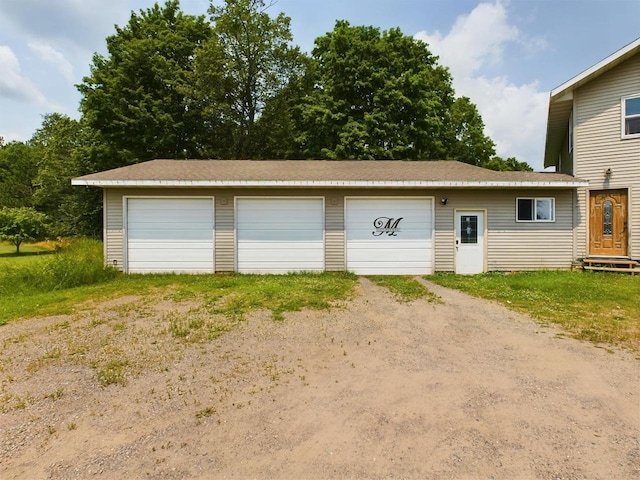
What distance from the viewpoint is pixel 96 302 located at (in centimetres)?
627

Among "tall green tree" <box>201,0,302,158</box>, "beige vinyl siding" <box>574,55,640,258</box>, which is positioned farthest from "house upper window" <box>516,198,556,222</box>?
"tall green tree" <box>201,0,302,158</box>

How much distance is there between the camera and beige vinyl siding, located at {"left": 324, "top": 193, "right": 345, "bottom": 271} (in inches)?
374

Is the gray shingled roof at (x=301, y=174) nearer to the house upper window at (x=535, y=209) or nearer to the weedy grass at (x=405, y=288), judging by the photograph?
the house upper window at (x=535, y=209)

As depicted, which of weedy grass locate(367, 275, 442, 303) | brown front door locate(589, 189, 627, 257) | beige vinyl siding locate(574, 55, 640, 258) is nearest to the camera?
weedy grass locate(367, 275, 442, 303)

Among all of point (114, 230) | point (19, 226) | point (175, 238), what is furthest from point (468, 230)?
point (19, 226)

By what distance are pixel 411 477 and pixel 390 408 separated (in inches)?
29.5

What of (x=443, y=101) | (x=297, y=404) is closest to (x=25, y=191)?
(x=443, y=101)

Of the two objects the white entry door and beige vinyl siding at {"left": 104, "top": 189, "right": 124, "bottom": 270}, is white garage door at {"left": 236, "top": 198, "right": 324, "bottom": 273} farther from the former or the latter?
the white entry door

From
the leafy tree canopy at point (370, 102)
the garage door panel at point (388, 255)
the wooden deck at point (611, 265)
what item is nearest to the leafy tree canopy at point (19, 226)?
the leafy tree canopy at point (370, 102)

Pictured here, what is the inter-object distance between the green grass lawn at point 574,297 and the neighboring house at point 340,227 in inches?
35.2

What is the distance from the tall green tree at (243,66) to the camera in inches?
712

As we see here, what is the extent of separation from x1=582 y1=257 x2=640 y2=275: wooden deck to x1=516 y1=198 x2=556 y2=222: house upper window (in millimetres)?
1668

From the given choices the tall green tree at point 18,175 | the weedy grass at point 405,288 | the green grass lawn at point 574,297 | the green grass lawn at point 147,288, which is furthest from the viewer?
the tall green tree at point 18,175

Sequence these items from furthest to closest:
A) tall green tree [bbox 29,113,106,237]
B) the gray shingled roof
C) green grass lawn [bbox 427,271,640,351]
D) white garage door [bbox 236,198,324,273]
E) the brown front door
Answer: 1. tall green tree [bbox 29,113,106,237]
2. white garage door [bbox 236,198,324,273]
3. the brown front door
4. the gray shingled roof
5. green grass lawn [bbox 427,271,640,351]
